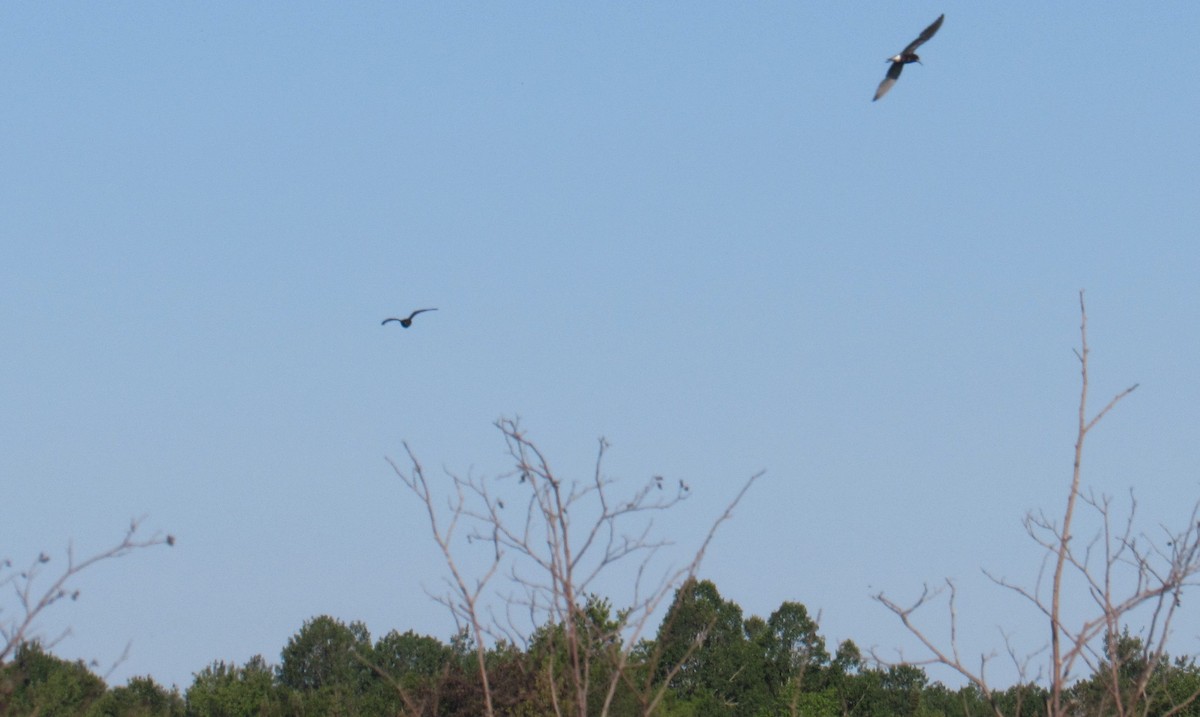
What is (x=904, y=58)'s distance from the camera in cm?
1270

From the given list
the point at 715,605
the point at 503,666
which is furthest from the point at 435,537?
the point at 715,605

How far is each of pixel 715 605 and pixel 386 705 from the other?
77.2ft

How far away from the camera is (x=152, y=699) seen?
84.9 meters

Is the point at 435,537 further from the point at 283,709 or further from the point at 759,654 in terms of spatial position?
the point at 759,654

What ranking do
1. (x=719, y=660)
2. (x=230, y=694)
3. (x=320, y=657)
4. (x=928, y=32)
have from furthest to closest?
1. (x=320, y=657)
2. (x=719, y=660)
3. (x=230, y=694)
4. (x=928, y=32)

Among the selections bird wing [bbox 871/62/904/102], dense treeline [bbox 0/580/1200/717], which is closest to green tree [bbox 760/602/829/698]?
dense treeline [bbox 0/580/1200/717]

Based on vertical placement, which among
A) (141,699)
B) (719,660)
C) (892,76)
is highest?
(719,660)

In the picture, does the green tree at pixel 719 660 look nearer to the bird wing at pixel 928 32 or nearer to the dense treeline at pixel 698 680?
the dense treeline at pixel 698 680

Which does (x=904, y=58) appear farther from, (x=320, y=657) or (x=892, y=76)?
(x=320, y=657)

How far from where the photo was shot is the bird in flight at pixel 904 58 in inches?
493

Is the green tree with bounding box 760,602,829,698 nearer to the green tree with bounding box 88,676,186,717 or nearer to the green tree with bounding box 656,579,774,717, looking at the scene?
the green tree with bounding box 656,579,774,717

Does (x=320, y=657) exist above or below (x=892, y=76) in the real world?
above

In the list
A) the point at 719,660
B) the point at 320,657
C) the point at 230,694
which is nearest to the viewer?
the point at 230,694

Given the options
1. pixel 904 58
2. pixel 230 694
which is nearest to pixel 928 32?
pixel 904 58
